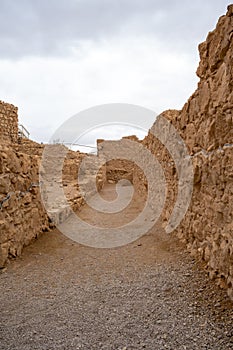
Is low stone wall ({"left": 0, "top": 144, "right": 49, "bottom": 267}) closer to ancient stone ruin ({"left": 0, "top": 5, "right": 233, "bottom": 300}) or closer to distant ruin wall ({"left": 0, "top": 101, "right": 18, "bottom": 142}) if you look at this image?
ancient stone ruin ({"left": 0, "top": 5, "right": 233, "bottom": 300})

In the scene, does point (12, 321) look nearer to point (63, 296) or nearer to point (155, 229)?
point (63, 296)

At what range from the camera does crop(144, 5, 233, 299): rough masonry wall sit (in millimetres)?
1993

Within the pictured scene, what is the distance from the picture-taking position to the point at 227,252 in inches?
77.2

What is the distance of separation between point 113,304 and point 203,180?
1.45 meters

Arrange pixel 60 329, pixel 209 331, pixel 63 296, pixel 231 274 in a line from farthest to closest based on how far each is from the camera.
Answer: pixel 63 296, pixel 231 274, pixel 60 329, pixel 209 331

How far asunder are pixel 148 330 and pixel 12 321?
98cm

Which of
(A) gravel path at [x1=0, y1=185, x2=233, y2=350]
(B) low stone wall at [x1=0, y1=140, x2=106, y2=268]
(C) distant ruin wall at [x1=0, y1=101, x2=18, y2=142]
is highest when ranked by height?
(C) distant ruin wall at [x1=0, y1=101, x2=18, y2=142]

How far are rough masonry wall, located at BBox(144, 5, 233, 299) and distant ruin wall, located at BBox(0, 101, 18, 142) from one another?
30.9ft

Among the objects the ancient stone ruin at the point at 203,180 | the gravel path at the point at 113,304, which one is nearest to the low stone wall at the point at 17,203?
the ancient stone ruin at the point at 203,180

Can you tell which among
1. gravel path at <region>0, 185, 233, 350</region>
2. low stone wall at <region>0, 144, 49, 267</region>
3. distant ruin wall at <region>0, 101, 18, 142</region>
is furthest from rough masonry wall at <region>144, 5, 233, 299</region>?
distant ruin wall at <region>0, 101, 18, 142</region>

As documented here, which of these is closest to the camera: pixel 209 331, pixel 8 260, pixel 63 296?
pixel 209 331

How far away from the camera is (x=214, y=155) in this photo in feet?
7.48

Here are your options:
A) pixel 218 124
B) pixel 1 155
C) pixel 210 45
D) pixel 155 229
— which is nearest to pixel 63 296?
pixel 1 155

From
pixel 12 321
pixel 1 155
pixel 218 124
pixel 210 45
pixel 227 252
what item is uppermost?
pixel 210 45
